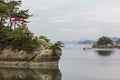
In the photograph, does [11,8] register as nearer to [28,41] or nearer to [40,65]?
[28,41]

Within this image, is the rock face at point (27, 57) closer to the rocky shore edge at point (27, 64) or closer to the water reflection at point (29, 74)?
the rocky shore edge at point (27, 64)

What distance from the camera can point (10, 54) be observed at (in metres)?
52.5

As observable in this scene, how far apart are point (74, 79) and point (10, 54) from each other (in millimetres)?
15684

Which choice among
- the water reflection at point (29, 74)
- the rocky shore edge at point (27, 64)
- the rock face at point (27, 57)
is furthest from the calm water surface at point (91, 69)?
the rock face at point (27, 57)

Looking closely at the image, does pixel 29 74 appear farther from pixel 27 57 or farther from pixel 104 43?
pixel 104 43

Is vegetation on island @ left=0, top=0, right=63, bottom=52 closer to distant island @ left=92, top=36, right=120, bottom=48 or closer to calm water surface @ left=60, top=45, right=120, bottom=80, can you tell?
calm water surface @ left=60, top=45, right=120, bottom=80

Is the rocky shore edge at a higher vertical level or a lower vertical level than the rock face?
lower

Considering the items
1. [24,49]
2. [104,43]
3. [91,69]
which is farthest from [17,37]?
[104,43]

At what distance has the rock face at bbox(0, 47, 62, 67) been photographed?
52.3 m

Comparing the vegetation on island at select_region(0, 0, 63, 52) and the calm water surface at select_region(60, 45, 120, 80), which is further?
the vegetation on island at select_region(0, 0, 63, 52)

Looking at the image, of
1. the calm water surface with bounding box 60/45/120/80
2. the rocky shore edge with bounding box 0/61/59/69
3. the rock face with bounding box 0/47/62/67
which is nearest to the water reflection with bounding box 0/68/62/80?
the calm water surface with bounding box 60/45/120/80

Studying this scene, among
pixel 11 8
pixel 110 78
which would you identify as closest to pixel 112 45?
pixel 11 8

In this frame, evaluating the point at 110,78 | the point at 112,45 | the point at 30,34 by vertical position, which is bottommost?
the point at 112,45

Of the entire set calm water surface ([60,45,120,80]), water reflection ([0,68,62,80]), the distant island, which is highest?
water reflection ([0,68,62,80])
